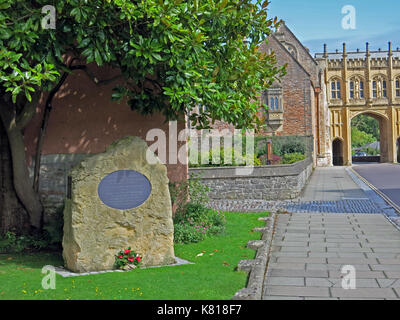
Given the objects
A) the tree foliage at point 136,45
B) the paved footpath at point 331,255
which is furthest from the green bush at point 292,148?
the tree foliage at point 136,45

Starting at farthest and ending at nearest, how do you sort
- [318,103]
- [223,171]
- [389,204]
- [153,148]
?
1. [318,103]
2. [223,171]
3. [389,204]
4. [153,148]

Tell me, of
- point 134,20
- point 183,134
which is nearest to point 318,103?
A: point 183,134

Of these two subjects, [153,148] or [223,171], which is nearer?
[153,148]

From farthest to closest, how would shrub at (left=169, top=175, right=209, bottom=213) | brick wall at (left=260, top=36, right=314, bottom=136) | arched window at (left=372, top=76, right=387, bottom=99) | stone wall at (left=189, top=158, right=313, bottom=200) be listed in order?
1. arched window at (left=372, top=76, right=387, bottom=99)
2. brick wall at (left=260, top=36, right=314, bottom=136)
3. stone wall at (left=189, top=158, right=313, bottom=200)
4. shrub at (left=169, top=175, right=209, bottom=213)

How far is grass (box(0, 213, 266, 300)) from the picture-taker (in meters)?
5.85

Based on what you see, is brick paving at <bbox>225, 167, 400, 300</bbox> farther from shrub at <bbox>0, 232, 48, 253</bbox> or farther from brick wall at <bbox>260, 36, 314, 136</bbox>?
brick wall at <bbox>260, 36, 314, 136</bbox>

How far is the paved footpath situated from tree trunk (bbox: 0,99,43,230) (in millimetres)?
4629

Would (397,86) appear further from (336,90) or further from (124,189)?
(124,189)

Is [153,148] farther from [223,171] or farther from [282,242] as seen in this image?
[223,171]

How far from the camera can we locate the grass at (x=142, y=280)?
5.85 meters

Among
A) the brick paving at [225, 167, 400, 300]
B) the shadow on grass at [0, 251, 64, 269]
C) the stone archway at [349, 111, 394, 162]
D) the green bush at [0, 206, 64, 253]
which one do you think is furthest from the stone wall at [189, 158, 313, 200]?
the stone archway at [349, 111, 394, 162]

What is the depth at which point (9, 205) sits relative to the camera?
9125 millimetres

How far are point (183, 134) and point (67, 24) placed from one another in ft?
14.0
